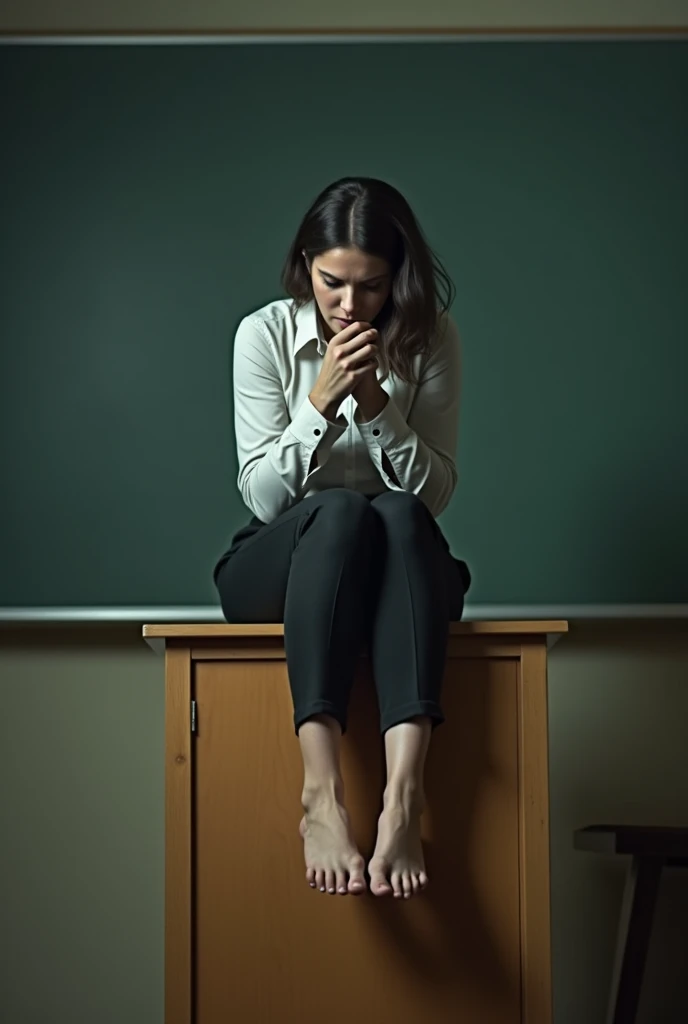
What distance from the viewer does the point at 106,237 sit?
Answer: 2148 mm

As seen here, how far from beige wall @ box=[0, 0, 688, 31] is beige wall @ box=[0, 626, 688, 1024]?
3.84 feet

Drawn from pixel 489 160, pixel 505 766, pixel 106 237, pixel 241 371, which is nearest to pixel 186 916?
pixel 505 766

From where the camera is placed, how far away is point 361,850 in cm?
138

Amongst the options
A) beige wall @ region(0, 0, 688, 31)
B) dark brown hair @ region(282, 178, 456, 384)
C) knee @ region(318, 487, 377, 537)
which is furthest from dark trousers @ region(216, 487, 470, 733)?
beige wall @ region(0, 0, 688, 31)

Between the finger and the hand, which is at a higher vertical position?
the finger

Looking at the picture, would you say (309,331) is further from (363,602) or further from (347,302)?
(363,602)

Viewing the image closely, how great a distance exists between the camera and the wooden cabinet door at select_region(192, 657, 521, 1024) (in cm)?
136

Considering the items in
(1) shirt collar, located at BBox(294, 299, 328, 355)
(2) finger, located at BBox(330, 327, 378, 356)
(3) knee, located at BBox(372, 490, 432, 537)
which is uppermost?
(1) shirt collar, located at BBox(294, 299, 328, 355)

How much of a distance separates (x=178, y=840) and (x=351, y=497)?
462 mm

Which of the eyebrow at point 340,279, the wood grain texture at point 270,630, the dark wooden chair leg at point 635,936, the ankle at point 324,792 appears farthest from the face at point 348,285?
the dark wooden chair leg at point 635,936

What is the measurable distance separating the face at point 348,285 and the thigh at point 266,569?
0.96ft

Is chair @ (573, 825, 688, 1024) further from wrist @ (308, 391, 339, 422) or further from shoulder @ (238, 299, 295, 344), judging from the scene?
shoulder @ (238, 299, 295, 344)

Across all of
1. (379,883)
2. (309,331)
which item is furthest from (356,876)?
(309,331)

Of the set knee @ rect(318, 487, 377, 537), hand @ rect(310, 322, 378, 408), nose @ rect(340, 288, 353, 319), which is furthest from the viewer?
A: nose @ rect(340, 288, 353, 319)
